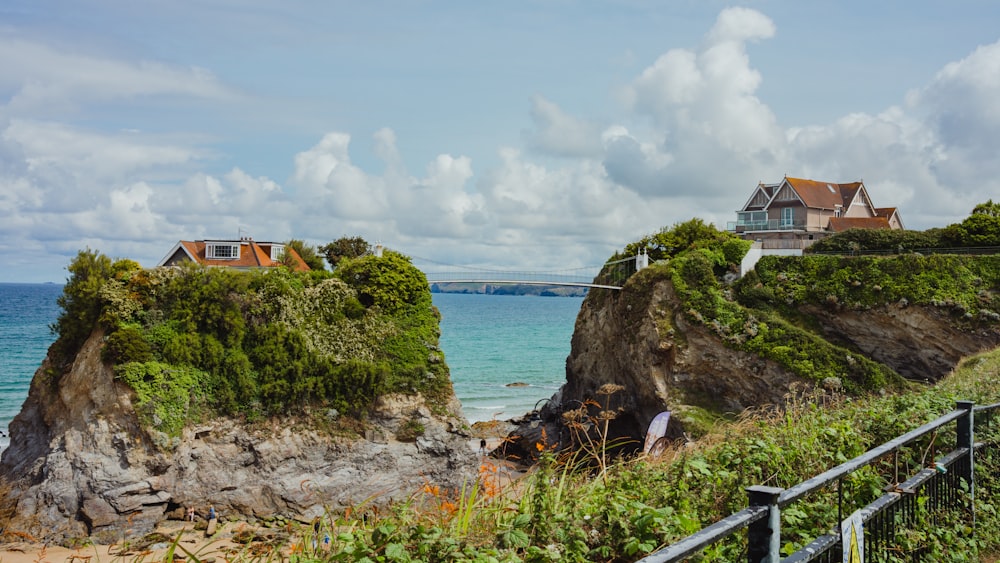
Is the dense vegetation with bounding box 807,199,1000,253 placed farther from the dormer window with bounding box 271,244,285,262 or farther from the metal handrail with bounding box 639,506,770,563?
the metal handrail with bounding box 639,506,770,563

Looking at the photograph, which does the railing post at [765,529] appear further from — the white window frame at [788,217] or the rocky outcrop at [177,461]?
the white window frame at [788,217]

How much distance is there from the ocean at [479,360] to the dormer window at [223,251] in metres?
8.58

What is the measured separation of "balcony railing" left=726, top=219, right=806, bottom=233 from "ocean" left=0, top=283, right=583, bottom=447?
1910 centimetres

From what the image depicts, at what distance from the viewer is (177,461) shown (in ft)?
73.6

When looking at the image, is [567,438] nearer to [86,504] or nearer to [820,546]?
[86,504]

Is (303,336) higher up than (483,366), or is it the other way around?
(303,336)

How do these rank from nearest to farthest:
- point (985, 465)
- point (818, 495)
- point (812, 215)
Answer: point (818, 495)
point (985, 465)
point (812, 215)

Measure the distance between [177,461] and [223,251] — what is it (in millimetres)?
15380

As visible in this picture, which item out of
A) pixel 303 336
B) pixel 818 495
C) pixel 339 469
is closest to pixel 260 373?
pixel 303 336

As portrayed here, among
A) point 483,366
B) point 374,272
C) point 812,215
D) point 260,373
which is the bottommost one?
point 483,366

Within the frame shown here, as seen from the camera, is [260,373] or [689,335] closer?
[260,373]

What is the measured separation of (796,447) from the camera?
595 centimetres

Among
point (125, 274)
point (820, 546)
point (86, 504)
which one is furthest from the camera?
point (125, 274)

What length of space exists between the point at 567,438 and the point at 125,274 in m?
21.8
